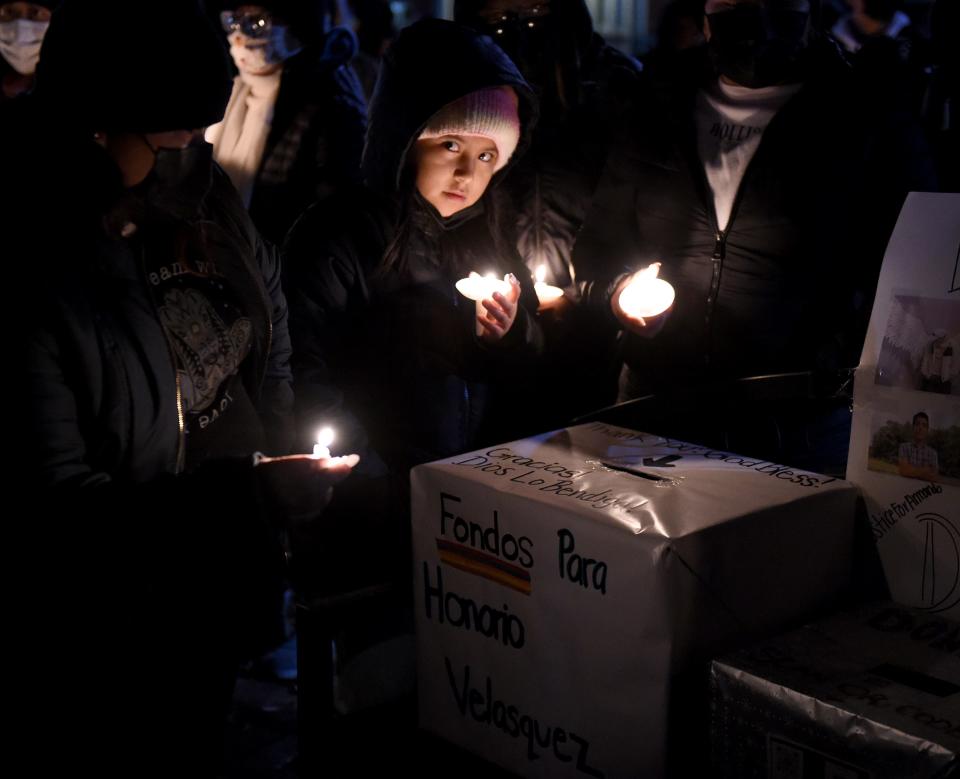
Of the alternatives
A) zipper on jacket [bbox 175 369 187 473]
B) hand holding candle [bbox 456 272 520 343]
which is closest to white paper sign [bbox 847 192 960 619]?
hand holding candle [bbox 456 272 520 343]

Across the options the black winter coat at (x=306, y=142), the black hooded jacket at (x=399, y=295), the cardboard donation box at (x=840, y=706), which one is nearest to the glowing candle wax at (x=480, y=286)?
the black hooded jacket at (x=399, y=295)

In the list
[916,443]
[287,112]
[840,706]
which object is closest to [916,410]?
[916,443]

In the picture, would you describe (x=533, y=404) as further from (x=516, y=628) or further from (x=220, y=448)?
(x=516, y=628)

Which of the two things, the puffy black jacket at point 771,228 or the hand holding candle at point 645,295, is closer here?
the hand holding candle at point 645,295

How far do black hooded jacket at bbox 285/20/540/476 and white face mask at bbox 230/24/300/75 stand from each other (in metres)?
1.94

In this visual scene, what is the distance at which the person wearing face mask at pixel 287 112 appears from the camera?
442 centimetres

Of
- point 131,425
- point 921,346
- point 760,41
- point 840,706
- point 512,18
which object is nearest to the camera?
point 840,706

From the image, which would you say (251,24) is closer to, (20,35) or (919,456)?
(20,35)

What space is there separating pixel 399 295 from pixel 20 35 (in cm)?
299

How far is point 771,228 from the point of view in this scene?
283cm

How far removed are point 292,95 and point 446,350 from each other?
215 centimetres

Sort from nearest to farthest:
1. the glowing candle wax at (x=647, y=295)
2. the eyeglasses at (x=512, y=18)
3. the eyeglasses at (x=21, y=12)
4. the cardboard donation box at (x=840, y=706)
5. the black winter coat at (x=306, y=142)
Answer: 1. the cardboard donation box at (x=840, y=706)
2. the glowing candle wax at (x=647, y=295)
3. the eyeglasses at (x=512, y=18)
4. the black winter coat at (x=306, y=142)
5. the eyeglasses at (x=21, y=12)

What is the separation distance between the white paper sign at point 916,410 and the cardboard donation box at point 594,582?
0.08 m

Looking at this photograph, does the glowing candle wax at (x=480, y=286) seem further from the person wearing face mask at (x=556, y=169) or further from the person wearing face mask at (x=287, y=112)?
the person wearing face mask at (x=287, y=112)
